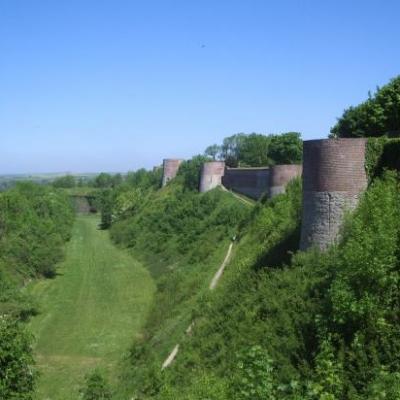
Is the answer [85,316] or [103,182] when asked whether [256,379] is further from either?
[103,182]

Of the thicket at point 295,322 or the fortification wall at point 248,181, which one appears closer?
the thicket at point 295,322

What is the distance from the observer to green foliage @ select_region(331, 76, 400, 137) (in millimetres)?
31016

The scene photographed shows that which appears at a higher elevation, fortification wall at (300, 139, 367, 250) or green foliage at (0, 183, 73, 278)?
fortification wall at (300, 139, 367, 250)

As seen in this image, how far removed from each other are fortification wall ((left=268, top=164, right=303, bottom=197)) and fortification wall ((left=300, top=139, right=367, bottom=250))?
14.2 metres

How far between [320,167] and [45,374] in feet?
45.8

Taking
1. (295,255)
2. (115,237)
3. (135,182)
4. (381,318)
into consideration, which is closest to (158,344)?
(295,255)

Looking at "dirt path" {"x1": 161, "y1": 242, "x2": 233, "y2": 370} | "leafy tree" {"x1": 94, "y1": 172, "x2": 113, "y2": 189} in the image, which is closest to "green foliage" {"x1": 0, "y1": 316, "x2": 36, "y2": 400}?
"dirt path" {"x1": 161, "y1": 242, "x2": 233, "y2": 370}

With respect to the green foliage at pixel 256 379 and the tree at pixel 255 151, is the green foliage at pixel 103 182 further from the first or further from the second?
the green foliage at pixel 256 379

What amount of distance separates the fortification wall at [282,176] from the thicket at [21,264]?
556 inches

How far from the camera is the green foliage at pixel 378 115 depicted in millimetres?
31016

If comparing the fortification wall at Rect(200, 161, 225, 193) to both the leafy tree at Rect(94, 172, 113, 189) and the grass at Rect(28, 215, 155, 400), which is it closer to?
the grass at Rect(28, 215, 155, 400)

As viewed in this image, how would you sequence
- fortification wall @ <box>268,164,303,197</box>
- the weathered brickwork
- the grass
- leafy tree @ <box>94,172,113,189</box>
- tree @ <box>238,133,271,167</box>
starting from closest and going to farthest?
the grass < fortification wall @ <box>268,164,303,197</box> < tree @ <box>238,133,271,167</box> < the weathered brickwork < leafy tree @ <box>94,172,113,189</box>

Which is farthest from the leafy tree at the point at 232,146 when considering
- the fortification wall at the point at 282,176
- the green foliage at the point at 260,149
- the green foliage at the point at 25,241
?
the fortification wall at the point at 282,176

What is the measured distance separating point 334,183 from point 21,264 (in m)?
31.8
